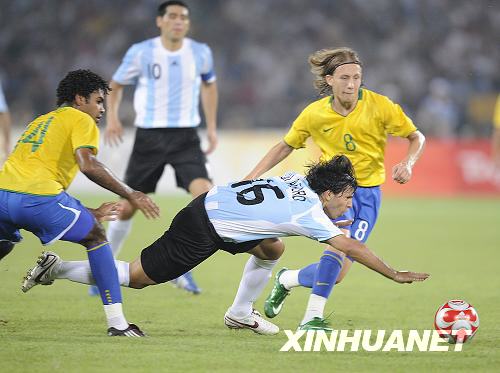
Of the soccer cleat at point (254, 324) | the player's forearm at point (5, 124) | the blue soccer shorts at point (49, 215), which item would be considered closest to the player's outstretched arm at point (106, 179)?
the blue soccer shorts at point (49, 215)

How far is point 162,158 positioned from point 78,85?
112 inches

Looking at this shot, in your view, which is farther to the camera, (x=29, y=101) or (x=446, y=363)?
(x=29, y=101)

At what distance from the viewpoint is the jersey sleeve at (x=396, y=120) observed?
23.8ft

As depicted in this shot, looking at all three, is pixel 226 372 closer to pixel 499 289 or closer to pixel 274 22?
pixel 499 289

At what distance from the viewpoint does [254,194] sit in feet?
20.5

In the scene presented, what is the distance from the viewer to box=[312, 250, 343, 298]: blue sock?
22.5 feet

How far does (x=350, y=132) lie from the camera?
7273 mm

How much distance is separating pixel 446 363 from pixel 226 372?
4.32ft

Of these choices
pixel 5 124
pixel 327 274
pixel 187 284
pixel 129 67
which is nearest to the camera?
pixel 327 274

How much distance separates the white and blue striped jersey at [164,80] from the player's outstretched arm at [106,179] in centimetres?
333

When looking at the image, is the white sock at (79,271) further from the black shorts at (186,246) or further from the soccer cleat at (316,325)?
the soccer cleat at (316,325)

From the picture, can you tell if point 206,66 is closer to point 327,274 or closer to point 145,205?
point 327,274

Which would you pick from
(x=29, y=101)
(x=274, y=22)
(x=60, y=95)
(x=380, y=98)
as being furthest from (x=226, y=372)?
(x=274, y=22)

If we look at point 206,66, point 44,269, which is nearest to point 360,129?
point 44,269
